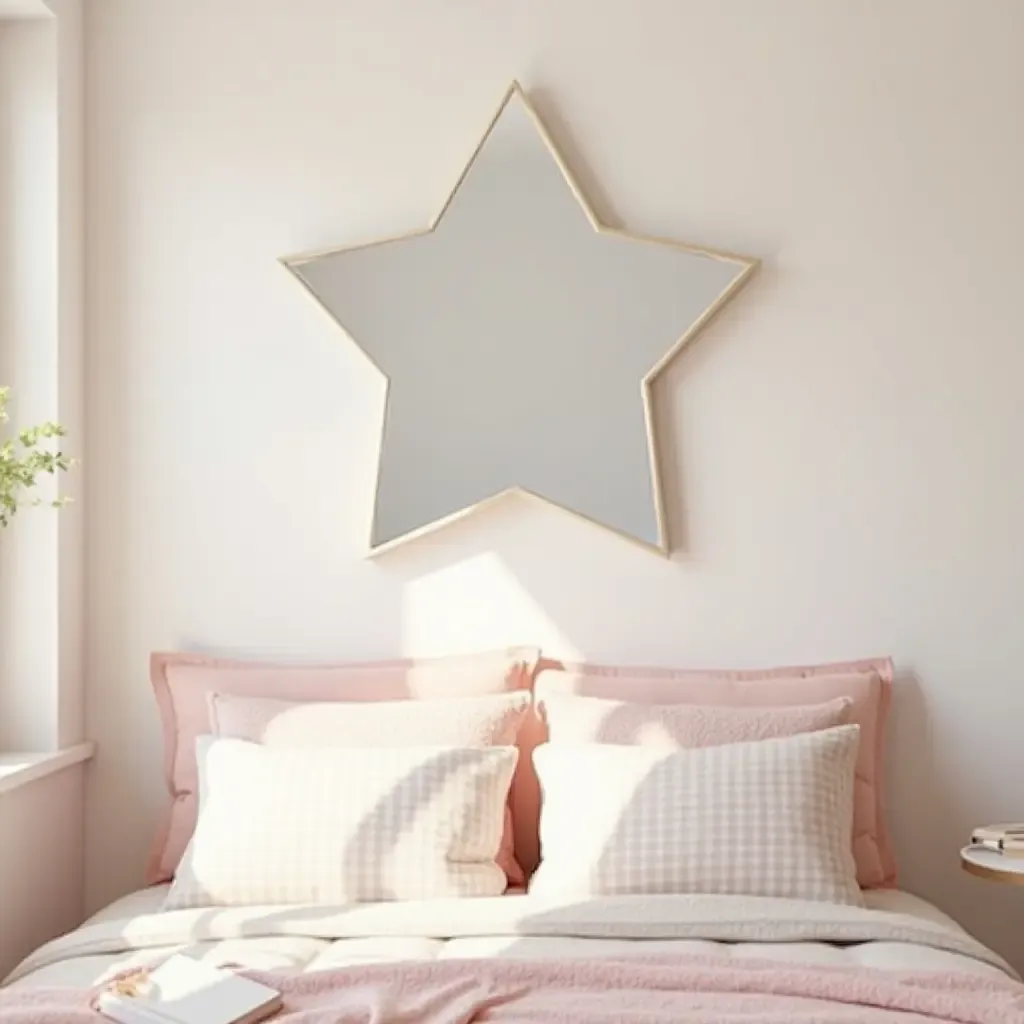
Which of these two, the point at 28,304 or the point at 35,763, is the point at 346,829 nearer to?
the point at 35,763

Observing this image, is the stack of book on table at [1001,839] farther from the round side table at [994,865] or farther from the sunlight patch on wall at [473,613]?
the sunlight patch on wall at [473,613]

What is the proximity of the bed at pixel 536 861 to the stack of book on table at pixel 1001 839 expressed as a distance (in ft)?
0.58

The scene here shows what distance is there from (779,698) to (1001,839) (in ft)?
1.61

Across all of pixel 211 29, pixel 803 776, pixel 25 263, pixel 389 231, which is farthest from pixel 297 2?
pixel 803 776

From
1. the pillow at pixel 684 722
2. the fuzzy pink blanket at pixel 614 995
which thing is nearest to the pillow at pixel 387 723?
the pillow at pixel 684 722

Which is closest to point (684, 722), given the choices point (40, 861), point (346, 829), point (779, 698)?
point (779, 698)

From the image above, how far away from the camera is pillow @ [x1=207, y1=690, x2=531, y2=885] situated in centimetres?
297

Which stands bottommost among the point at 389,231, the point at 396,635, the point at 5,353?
the point at 396,635

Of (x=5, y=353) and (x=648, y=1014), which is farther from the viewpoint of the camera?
(x=5, y=353)

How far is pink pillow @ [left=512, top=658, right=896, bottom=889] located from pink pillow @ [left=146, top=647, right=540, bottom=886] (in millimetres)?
122

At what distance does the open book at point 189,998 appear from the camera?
201cm

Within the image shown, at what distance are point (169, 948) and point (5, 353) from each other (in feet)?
4.52

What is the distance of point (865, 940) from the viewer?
2.46 metres

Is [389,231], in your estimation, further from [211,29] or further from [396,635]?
[396,635]
